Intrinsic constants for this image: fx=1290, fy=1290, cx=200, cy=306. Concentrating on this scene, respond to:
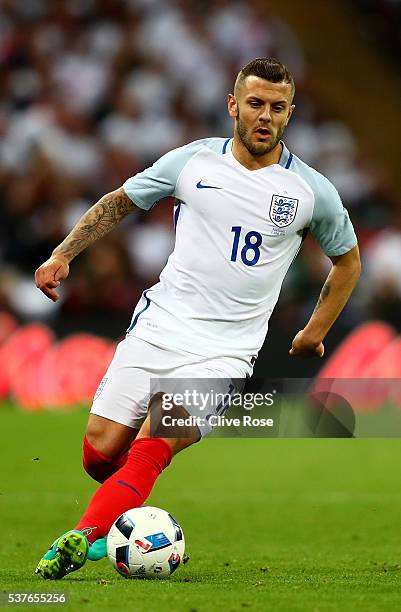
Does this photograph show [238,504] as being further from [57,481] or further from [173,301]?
[173,301]

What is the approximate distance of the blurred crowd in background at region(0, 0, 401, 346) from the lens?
14703 mm

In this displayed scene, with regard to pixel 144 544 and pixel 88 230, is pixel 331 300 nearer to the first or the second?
pixel 88 230

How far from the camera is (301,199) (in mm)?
5824

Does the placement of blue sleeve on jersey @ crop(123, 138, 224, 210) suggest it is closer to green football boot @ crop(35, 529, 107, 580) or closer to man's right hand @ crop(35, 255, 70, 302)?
man's right hand @ crop(35, 255, 70, 302)

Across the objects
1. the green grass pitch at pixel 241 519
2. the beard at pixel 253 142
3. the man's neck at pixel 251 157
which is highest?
the beard at pixel 253 142

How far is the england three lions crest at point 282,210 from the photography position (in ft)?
19.0

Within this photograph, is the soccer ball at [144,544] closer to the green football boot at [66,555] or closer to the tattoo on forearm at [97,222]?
the green football boot at [66,555]

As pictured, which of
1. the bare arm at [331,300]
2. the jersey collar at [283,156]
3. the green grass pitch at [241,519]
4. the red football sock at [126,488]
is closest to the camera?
the green grass pitch at [241,519]

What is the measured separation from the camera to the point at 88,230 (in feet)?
19.4

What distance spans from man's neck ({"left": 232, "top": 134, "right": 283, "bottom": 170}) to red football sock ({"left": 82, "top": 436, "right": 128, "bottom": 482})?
1447 mm

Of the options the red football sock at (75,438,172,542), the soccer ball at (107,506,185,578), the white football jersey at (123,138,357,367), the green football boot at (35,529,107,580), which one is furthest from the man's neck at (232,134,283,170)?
the green football boot at (35,529,107,580)

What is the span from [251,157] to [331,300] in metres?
0.78

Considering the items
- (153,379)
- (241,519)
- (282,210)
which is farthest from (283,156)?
(241,519)

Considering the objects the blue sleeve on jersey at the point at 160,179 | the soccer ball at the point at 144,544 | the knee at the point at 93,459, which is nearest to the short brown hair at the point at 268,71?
the blue sleeve on jersey at the point at 160,179
